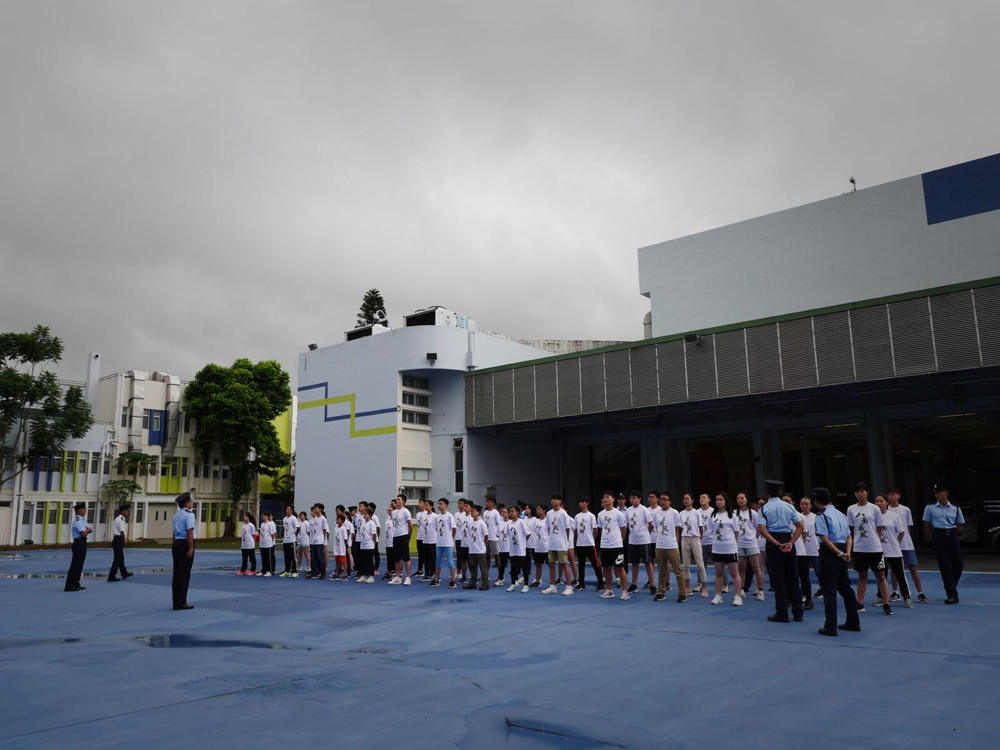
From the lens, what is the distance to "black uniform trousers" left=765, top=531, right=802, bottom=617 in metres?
9.06

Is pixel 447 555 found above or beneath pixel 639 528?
beneath

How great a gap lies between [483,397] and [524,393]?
6.64ft

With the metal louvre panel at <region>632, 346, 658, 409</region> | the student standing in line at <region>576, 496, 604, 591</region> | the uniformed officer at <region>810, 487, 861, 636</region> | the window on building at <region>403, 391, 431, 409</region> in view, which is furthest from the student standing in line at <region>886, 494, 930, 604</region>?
the window on building at <region>403, 391, 431, 409</region>

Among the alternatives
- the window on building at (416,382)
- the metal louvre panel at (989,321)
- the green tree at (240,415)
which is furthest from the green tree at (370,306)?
the metal louvre panel at (989,321)

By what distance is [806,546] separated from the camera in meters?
9.97

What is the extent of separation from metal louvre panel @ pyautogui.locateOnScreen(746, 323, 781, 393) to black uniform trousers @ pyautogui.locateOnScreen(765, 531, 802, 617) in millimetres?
11510

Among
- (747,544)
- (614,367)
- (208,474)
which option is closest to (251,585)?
(747,544)

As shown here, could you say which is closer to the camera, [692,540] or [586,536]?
[692,540]

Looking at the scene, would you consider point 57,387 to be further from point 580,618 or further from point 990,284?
point 990,284

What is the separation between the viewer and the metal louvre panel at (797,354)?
19.4 meters

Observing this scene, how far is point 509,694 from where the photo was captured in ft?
19.1

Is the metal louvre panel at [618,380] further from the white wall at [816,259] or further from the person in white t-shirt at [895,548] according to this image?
the person in white t-shirt at [895,548]

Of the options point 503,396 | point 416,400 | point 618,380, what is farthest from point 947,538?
point 416,400

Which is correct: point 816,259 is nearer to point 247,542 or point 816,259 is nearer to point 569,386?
point 569,386
